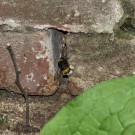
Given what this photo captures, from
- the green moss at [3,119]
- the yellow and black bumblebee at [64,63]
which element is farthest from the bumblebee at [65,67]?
the green moss at [3,119]

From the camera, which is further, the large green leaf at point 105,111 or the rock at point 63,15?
the rock at point 63,15

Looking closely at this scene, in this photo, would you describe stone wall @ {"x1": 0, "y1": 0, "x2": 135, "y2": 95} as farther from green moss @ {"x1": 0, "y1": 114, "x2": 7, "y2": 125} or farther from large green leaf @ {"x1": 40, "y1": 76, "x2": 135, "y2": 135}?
large green leaf @ {"x1": 40, "y1": 76, "x2": 135, "y2": 135}

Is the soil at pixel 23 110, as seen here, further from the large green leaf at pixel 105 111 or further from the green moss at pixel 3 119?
the large green leaf at pixel 105 111

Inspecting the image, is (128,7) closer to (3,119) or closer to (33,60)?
(33,60)

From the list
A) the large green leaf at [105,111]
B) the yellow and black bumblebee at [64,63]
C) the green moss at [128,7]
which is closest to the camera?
the large green leaf at [105,111]

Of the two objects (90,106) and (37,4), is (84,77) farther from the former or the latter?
(90,106)

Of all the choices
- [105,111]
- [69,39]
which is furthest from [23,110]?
[105,111]

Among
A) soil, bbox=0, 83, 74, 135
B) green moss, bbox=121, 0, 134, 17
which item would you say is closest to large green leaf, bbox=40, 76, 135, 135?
green moss, bbox=121, 0, 134, 17

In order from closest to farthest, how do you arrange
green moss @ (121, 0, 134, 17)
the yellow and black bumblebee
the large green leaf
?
Result: the large green leaf, green moss @ (121, 0, 134, 17), the yellow and black bumblebee
